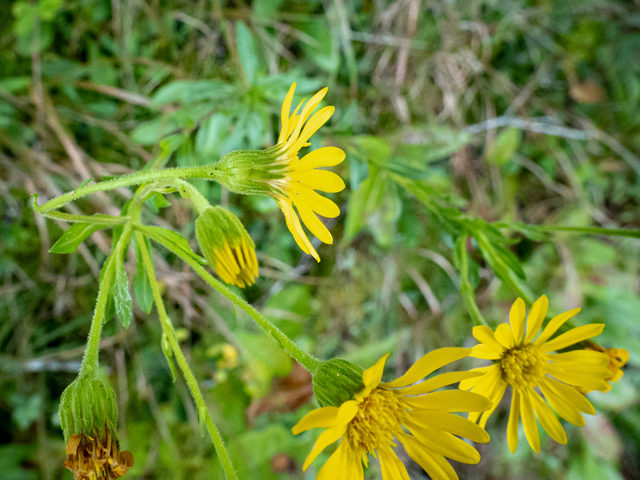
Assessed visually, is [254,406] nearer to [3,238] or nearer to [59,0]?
[3,238]

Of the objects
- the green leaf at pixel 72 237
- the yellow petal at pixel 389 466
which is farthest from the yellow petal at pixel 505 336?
the green leaf at pixel 72 237

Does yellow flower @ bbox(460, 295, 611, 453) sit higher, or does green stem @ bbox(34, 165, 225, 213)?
green stem @ bbox(34, 165, 225, 213)

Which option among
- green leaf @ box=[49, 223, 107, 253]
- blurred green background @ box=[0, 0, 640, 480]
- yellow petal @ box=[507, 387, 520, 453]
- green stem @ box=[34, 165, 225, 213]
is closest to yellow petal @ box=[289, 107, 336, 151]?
green stem @ box=[34, 165, 225, 213]

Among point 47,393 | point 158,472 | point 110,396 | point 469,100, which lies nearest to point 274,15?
point 469,100

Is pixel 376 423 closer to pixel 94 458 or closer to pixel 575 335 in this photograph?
pixel 575 335

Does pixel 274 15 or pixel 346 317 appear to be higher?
pixel 274 15

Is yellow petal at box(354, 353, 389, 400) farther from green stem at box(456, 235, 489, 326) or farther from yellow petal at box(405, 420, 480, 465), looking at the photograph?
green stem at box(456, 235, 489, 326)

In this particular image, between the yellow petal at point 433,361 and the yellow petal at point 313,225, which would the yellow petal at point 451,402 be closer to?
the yellow petal at point 433,361
